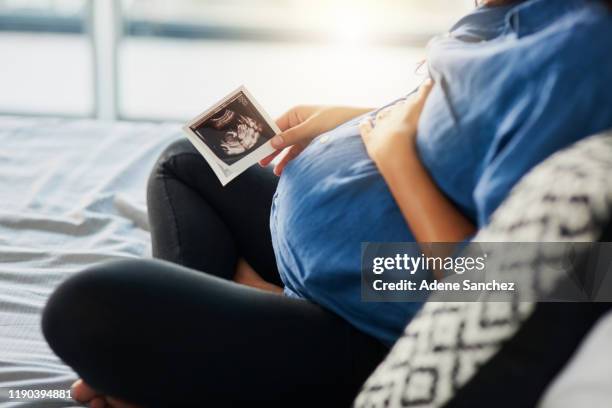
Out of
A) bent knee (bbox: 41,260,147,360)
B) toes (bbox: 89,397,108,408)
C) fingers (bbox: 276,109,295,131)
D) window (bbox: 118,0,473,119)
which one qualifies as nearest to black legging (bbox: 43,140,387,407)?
bent knee (bbox: 41,260,147,360)

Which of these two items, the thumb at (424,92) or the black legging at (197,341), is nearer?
the black legging at (197,341)

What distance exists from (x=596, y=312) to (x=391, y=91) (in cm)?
239

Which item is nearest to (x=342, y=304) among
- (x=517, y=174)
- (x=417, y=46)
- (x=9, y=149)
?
(x=517, y=174)

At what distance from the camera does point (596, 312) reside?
699 millimetres

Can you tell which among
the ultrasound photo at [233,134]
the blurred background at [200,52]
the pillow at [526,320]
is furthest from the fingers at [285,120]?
the blurred background at [200,52]

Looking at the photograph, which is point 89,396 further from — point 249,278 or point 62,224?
point 62,224

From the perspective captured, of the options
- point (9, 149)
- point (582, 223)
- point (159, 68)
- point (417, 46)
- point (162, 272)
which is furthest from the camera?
point (159, 68)

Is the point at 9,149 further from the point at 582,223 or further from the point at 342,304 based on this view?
the point at 582,223

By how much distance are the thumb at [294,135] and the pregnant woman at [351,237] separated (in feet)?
0.66

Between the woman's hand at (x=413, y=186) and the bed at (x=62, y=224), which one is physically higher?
the woman's hand at (x=413, y=186)

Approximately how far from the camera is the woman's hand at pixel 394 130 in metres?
0.92

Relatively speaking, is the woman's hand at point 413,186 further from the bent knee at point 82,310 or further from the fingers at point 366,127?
the bent knee at point 82,310

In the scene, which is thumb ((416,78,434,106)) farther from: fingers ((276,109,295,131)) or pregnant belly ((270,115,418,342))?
fingers ((276,109,295,131))

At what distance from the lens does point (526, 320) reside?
A: 0.67 metres
